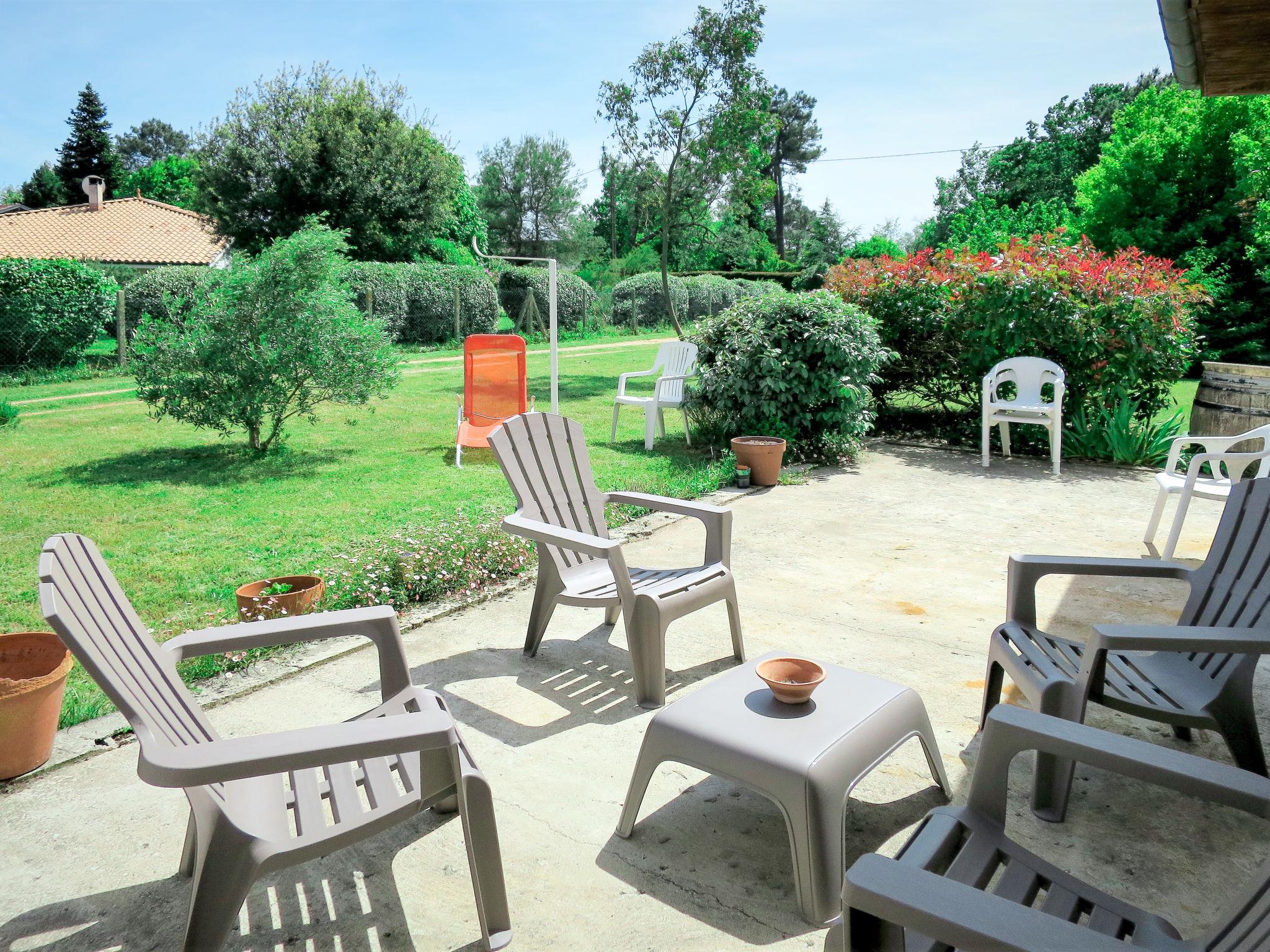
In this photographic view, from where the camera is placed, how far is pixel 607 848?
227 centimetres

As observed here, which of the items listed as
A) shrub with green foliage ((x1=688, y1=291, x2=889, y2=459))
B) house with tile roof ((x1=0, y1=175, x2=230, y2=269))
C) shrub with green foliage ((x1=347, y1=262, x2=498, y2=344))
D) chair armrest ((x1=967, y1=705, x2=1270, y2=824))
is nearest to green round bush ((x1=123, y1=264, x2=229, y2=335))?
shrub with green foliage ((x1=347, y1=262, x2=498, y2=344))

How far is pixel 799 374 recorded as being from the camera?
743cm

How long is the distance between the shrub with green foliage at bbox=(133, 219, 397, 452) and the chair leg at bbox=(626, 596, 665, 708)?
5.40 metres

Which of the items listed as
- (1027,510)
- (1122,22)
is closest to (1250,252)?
(1122,22)

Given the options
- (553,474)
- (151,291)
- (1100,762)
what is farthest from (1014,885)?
(151,291)

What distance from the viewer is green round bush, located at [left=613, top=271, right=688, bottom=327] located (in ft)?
77.4

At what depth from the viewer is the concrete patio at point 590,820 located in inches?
78.0

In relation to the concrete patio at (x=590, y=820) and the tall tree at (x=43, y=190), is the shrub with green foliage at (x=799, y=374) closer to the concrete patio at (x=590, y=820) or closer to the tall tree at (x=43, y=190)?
the concrete patio at (x=590, y=820)

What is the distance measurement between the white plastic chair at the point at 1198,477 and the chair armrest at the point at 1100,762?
363 centimetres

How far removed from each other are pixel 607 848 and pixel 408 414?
8366 millimetres

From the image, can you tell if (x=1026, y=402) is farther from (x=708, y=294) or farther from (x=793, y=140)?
(x=793, y=140)

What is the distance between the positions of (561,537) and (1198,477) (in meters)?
3.92

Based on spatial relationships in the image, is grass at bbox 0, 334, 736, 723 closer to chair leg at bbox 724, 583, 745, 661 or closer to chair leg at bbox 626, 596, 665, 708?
chair leg at bbox 626, 596, 665, 708

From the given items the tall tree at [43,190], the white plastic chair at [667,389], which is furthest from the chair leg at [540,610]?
the tall tree at [43,190]
